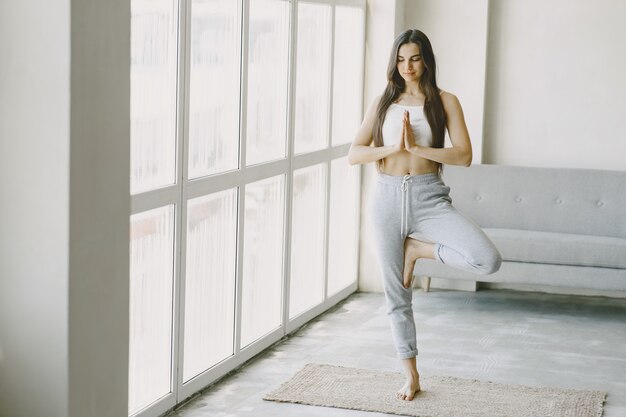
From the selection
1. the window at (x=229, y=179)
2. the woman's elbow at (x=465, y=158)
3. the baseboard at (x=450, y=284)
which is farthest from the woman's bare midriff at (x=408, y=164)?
the baseboard at (x=450, y=284)

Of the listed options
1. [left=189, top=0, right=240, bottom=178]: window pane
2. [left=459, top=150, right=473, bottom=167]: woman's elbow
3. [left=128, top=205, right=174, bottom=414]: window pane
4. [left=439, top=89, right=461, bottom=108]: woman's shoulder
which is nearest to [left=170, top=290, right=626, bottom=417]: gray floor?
[left=128, top=205, right=174, bottom=414]: window pane

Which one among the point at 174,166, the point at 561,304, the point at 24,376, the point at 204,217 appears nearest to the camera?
the point at 24,376

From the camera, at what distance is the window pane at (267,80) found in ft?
15.7

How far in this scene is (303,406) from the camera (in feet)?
13.9

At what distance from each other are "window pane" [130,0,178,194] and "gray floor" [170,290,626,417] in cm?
96

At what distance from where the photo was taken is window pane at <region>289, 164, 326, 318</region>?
5.53 meters

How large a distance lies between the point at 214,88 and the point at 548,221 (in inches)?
112

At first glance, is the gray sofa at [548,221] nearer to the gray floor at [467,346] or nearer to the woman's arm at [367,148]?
the gray floor at [467,346]

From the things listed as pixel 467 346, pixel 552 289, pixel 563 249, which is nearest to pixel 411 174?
pixel 467 346

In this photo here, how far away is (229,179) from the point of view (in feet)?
14.9

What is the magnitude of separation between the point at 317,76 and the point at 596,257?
1.86 metres

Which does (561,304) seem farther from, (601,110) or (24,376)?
(24,376)

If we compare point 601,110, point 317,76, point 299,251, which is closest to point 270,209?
point 299,251

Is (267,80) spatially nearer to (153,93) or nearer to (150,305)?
(153,93)
